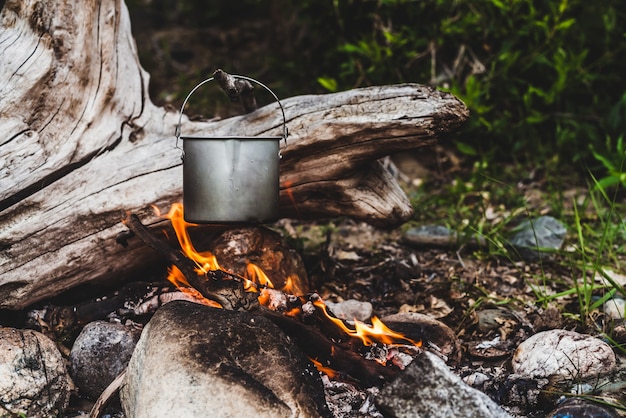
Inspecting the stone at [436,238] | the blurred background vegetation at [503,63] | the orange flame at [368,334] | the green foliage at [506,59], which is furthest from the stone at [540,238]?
the orange flame at [368,334]

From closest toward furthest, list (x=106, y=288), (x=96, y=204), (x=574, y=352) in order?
(x=574, y=352), (x=96, y=204), (x=106, y=288)

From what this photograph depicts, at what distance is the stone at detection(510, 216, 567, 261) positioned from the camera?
454 cm

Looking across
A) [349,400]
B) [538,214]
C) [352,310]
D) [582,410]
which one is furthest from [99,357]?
[538,214]

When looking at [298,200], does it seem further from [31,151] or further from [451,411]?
[451,411]

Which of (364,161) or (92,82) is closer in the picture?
(364,161)

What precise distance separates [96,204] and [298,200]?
1.12m

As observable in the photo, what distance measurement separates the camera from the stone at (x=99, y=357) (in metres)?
3.08

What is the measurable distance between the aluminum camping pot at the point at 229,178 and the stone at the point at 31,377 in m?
0.90

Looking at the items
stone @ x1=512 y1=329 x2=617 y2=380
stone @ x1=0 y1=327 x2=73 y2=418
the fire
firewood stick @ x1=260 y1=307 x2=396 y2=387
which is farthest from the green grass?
stone @ x1=0 y1=327 x2=73 y2=418

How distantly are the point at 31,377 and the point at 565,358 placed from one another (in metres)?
2.36

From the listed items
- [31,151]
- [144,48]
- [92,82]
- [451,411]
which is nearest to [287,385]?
[451,411]

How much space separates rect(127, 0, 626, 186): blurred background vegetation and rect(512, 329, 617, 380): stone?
280 centimetres

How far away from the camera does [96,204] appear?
3.52m

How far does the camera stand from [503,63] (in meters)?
5.83
